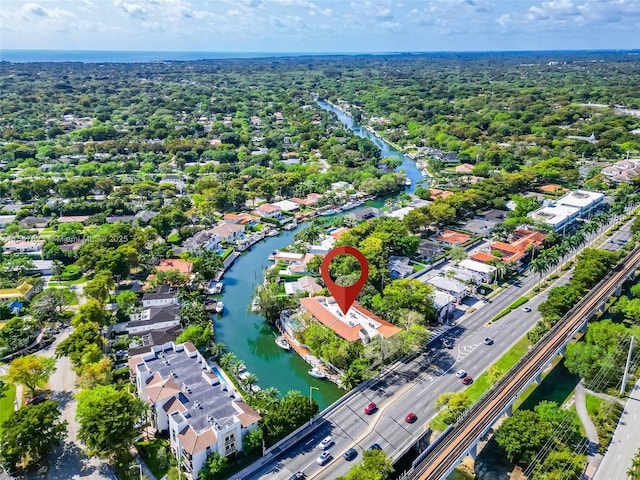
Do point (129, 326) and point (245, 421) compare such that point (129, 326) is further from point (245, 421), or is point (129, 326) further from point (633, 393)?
point (633, 393)

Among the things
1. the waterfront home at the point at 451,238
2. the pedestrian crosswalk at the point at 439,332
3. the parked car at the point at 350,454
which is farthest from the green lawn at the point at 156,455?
the waterfront home at the point at 451,238

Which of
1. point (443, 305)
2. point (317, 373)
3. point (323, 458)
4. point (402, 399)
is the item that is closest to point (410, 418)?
point (402, 399)

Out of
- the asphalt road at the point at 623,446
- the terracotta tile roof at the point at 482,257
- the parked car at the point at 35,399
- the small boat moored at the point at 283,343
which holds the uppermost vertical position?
the asphalt road at the point at 623,446

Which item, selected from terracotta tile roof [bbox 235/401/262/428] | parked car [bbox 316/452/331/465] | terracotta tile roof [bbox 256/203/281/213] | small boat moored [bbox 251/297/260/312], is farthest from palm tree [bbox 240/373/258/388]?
terracotta tile roof [bbox 256/203/281/213]

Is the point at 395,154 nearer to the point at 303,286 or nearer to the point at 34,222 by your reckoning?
the point at 303,286

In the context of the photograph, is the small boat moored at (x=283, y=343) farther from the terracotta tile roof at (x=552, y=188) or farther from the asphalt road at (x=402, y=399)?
the terracotta tile roof at (x=552, y=188)

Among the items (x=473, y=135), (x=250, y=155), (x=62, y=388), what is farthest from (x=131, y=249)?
(x=473, y=135)
